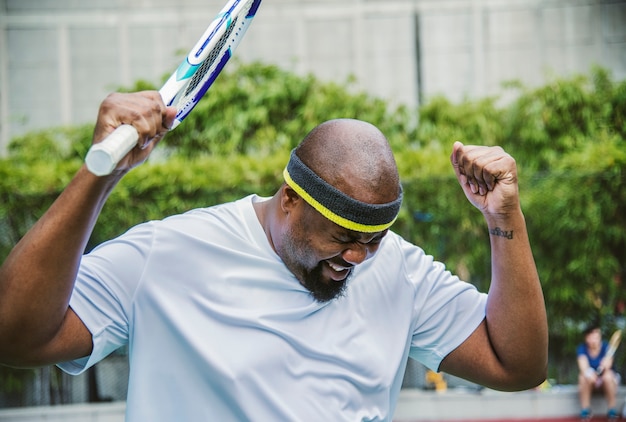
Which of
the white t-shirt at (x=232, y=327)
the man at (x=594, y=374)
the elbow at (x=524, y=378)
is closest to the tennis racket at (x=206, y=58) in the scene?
the white t-shirt at (x=232, y=327)

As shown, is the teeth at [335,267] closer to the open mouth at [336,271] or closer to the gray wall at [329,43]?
the open mouth at [336,271]

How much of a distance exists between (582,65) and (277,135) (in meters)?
5.38

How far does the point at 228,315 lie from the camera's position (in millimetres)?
2496

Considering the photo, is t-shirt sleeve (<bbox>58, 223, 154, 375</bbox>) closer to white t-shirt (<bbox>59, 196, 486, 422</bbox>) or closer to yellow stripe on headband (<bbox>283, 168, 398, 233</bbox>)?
white t-shirt (<bbox>59, 196, 486, 422</bbox>)

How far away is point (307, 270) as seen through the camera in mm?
2609

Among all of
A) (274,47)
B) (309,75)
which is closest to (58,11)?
(274,47)

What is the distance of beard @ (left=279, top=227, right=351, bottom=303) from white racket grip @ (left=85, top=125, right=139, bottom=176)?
733mm

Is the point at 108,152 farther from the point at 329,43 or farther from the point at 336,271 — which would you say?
the point at 329,43

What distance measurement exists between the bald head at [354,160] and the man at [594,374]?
780 centimetres

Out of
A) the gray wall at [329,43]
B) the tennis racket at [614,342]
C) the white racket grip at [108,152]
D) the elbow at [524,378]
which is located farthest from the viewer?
the gray wall at [329,43]

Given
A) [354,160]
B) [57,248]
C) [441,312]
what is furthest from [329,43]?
[57,248]

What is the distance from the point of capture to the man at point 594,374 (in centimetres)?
962

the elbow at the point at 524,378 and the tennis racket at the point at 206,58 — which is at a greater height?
the tennis racket at the point at 206,58

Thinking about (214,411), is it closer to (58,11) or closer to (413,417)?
(413,417)
